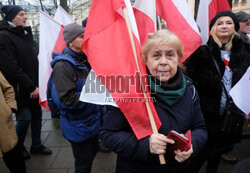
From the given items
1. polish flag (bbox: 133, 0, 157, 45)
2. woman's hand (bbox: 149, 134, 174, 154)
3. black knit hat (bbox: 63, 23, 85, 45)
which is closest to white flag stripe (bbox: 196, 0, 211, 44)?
polish flag (bbox: 133, 0, 157, 45)

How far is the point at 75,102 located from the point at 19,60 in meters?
1.44

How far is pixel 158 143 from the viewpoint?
131cm

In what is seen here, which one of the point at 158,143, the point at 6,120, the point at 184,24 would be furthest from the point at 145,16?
the point at 6,120

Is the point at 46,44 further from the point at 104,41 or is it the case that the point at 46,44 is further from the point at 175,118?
the point at 175,118

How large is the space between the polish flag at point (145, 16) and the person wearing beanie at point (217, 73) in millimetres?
831

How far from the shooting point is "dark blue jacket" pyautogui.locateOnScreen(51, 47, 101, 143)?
78.1 inches

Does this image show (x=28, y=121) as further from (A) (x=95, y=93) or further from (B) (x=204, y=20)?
(B) (x=204, y=20)

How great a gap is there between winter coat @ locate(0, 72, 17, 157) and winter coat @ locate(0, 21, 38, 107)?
669 millimetres

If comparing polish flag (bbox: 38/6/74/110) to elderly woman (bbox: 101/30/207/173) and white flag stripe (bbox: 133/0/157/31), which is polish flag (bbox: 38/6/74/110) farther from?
elderly woman (bbox: 101/30/207/173)

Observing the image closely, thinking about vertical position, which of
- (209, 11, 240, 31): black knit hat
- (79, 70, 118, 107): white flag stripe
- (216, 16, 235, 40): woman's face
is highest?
(209, 11, 240, 31): black knit hat

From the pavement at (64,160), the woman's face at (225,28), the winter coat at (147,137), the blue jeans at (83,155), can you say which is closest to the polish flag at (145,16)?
the winter coat at (147,137)

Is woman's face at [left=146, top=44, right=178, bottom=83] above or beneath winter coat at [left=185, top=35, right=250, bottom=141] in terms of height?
above

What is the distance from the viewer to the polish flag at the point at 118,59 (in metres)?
1.41

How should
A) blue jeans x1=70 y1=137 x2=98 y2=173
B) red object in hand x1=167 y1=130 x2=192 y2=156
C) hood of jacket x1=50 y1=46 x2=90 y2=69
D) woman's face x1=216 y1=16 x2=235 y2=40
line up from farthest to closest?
woman's face x1=216 y1=16 x2=235 y2=40 < blue jeans x1=70 y1=137 x2=98 y2=173 < hood of jacket x1=50 y1=46 x2=90 y2=69 < red object in hand x1=167 y1=130 x2=192 y2=156
